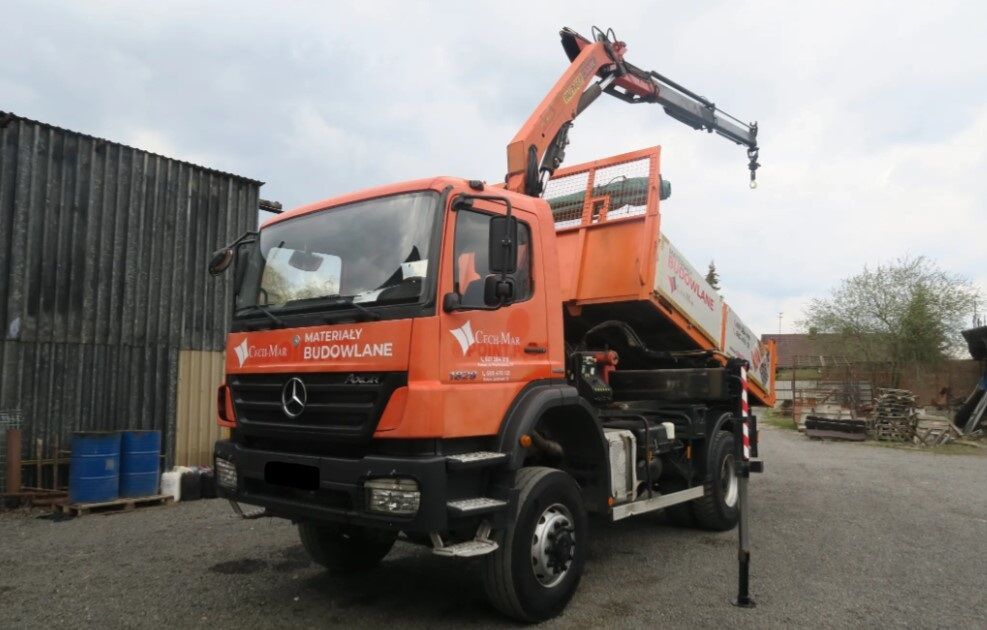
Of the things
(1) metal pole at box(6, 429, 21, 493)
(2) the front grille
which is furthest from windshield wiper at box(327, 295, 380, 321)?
(1) metal pole at box(6, 429, 21, 493)

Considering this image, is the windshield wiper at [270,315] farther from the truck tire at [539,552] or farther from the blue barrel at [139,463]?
the blue barrel at [139,463]

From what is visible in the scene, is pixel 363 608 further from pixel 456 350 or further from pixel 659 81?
pixel 659 81

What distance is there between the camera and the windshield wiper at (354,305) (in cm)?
422

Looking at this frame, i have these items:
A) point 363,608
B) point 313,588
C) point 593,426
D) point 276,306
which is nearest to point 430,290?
point 276,306

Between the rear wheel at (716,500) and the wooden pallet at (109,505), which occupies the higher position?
the rear wheel at (716,500)

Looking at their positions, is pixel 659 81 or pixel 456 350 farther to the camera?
pixel 659 81

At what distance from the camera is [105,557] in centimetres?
619

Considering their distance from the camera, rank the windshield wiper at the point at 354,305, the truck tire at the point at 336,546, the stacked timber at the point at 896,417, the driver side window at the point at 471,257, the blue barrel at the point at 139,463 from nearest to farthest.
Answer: the windshield wiper at the point at 354,305 → the driver side window at the point at 471,257 → the truck tire at the point at 336,546 → the blue barrel at the point at 139,463 → the stacked timber at the point at 896,417

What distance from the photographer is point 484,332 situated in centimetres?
446

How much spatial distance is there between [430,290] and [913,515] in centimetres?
730

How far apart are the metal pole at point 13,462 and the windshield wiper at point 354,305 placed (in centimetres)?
610

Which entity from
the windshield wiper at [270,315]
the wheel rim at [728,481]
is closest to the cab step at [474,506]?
the windshield wiper at [270,315]

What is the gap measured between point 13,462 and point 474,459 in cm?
690

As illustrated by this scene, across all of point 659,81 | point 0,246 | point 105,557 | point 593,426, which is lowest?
point 105,557
